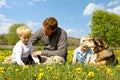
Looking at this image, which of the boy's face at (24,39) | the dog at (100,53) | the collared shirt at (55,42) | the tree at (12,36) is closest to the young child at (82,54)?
the dog at (100,53)

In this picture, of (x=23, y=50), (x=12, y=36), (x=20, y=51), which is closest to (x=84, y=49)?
(x=23, y=50)

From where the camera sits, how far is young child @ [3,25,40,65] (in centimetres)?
858

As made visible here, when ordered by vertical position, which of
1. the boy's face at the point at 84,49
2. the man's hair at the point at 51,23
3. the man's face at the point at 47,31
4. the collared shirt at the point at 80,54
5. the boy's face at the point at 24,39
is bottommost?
the collared shirt at the point at 80,54

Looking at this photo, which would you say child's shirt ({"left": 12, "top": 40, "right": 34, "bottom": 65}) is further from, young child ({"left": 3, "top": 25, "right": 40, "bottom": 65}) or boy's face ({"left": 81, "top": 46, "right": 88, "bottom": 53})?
boy's face ({"left": 81, "top": 46, "right": 88, "bottom": 53})

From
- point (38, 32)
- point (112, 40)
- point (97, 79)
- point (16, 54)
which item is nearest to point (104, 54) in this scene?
point (38, 32)

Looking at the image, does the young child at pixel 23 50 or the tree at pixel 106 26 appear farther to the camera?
the tree at pixel 106 26

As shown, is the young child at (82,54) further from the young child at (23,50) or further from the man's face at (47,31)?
the young child at (23,50)

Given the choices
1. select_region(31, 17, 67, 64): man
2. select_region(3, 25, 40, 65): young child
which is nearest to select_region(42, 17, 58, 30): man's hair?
select_region(31, 17, 67, 64): man

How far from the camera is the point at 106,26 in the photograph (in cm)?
7106

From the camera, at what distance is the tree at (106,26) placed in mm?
68938

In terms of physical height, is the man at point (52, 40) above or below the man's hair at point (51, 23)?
below

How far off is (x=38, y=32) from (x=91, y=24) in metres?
61.8

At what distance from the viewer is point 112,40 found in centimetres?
6925

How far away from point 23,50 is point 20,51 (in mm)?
219
